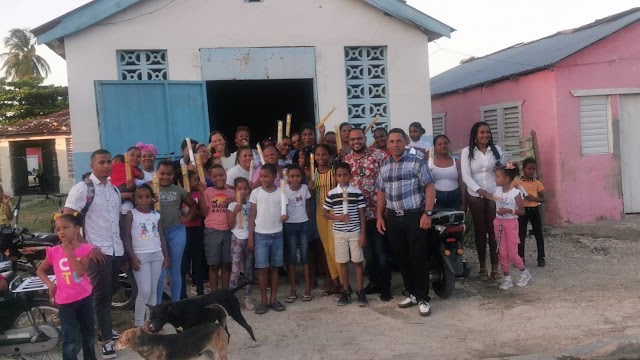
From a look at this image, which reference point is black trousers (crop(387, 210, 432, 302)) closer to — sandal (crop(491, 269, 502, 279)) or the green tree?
sandal (crop(491, 269, 502, 279))

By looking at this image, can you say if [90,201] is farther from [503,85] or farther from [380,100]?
[503,85]

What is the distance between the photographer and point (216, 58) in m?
8.05

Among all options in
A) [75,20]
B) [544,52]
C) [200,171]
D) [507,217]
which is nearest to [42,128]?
[75,20]

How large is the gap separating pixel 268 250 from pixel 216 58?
3601 mm

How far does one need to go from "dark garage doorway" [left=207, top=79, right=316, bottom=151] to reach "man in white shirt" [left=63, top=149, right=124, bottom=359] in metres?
7.27

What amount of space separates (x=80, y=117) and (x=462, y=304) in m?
5.44

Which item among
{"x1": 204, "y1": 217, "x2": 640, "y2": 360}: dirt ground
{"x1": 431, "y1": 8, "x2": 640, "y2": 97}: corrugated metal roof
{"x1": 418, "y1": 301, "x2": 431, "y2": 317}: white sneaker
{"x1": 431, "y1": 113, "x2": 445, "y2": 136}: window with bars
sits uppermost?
{"x1": 431, "y1": 8, "x2": 640, "y2": 97}: corrugated metal roof

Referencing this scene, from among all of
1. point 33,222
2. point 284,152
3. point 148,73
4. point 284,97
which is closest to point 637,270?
point 284,152

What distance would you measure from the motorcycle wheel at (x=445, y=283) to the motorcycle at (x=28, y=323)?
3478mm

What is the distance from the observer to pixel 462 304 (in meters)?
5.57

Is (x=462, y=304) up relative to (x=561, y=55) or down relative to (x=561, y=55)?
down

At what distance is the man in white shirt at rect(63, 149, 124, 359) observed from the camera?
14.6 feet

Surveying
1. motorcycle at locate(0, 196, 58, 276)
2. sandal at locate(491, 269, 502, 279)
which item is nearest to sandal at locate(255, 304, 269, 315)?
motorcycle at locate(0, 196, 58, 276)

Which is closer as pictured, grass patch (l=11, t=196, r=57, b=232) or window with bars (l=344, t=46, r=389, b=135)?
window with bars (l=344, t=46, r=389, b=135)
